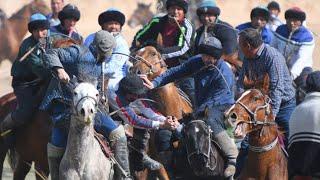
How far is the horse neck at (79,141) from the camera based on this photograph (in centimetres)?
1092

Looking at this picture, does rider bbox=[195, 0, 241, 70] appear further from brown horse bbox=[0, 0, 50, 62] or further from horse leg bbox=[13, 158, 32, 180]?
brown horse bbox=[0, 0, 50, 62]

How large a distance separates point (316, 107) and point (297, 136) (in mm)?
336

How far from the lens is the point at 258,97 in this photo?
37.5 feet

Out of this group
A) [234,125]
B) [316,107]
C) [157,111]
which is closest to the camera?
[316,107]

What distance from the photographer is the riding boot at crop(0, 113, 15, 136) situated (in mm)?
14461

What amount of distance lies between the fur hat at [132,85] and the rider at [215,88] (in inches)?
4.9

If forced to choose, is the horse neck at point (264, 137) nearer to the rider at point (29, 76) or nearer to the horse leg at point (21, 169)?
the rider at point (29, 76)

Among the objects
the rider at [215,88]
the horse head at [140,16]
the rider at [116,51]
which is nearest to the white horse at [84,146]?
the rider at [116,51]

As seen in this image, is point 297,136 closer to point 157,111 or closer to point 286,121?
point 286,121

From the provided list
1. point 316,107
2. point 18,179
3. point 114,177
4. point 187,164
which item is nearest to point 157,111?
point 187,164

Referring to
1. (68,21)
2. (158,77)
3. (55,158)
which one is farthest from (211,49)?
(68,21)

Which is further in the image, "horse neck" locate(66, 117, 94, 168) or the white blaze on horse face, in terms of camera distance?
"horse neck" locate(66, 117, 94, 168)

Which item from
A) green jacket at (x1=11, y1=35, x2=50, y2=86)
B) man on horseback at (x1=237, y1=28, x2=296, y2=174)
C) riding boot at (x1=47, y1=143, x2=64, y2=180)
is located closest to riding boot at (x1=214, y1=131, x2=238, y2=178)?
man on horseback at (x1=237, y1=28, x2=296, y2=174)

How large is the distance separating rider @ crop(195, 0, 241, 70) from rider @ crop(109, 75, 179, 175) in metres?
1.77
